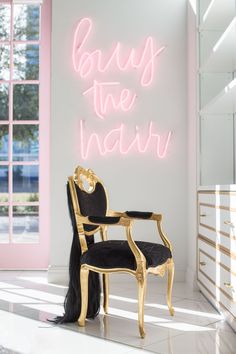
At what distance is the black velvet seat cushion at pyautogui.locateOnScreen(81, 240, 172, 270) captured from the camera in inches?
96.0

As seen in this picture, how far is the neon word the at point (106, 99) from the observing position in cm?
388

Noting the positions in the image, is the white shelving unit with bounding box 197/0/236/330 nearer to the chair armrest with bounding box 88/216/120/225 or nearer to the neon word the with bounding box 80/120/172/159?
the neon word the with bounding box 80/120/172/159

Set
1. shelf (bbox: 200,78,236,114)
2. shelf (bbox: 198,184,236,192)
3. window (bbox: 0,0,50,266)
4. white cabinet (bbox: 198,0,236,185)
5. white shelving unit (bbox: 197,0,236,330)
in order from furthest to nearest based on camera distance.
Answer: window (bbox: 0,0,50,266), white cabinet (bbox: 198,0,236,185), shelf (bbox: 200,78,236,114), white shelving unit (bbox: 197,0,236,330), shelf (bbox: 198,184,236,192)

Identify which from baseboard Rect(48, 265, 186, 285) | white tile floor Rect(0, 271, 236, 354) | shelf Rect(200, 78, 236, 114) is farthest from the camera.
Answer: baseboard Rect(48, 265, 186, 285)

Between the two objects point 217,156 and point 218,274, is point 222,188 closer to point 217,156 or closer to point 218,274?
point 218,274

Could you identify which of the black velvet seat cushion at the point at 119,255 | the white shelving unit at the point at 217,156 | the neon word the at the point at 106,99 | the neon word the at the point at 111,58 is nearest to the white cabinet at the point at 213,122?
the white shelving unit at the point at 217,156

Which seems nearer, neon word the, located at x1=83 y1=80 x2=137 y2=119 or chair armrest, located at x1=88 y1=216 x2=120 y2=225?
chair armrest, located at x1=88 y1=216 x2=120 y2=225

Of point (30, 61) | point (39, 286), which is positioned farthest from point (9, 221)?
point (30, 61)

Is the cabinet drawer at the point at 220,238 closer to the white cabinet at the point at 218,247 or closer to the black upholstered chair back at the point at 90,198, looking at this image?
the white cabinet at the point at 218,247

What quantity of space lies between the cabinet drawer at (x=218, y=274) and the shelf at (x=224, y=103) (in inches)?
39.3

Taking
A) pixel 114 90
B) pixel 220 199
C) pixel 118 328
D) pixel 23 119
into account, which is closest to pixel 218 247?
pixel 220 199

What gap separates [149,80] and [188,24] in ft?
1.89

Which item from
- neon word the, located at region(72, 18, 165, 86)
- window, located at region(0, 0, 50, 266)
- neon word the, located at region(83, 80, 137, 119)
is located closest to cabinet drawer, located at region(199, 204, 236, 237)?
neon word the, located at region(83, 80, 137, 119)

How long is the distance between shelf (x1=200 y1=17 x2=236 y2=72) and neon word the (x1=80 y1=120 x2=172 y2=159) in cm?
72
